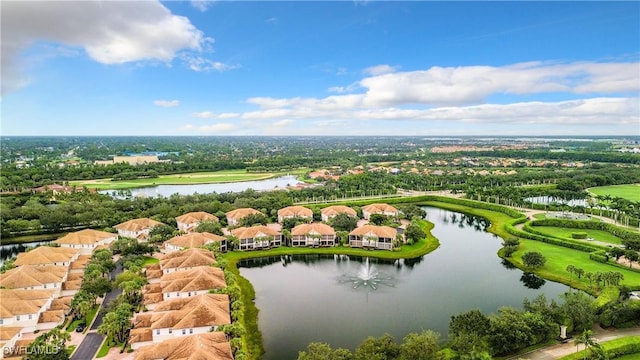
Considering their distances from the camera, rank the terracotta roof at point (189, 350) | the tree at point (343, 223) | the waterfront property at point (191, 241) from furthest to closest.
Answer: the tree at point (343, 223)
the waterfront property at point (191, 241)
the terracotta roof at point (189, 350)

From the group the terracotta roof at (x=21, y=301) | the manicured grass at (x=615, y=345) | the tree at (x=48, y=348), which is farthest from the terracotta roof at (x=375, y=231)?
the tree at (x=48, y=348)

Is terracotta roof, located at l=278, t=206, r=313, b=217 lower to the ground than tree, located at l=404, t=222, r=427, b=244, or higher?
higher

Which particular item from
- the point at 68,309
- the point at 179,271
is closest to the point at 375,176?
the point at 179,271

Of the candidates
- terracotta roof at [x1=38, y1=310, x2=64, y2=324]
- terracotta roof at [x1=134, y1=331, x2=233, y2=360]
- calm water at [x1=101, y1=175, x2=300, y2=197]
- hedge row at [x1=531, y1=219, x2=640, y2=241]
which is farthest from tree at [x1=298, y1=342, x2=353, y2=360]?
calm water at [x1=101, y1=175, x2=300, y2=197]

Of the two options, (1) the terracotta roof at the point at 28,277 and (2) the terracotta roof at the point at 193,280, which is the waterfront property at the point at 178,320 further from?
(1) the terracotta roof at the point at 28,277

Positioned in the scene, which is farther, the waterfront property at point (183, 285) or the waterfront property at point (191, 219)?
the waterfront property at point (191, 219)

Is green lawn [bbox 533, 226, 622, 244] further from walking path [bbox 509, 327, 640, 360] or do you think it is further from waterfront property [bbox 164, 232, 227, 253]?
waterfront property [bbox 164, 232, 227, 253]

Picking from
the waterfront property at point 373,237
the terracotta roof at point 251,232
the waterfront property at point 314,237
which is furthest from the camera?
the waterfront property at point 314,237
